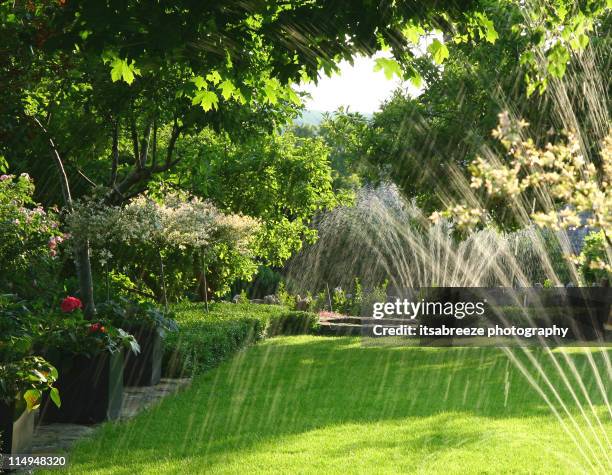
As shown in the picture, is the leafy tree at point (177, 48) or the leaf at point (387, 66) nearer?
the leafy tree at point (177, 48)

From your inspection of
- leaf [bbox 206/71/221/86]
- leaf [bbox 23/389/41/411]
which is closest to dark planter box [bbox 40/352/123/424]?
leaf [bbox 23/389/41/411]

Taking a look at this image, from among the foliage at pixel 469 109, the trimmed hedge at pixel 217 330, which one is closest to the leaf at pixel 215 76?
the trimmed hedge at pixel 217 330

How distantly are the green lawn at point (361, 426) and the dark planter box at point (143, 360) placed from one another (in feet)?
2.20

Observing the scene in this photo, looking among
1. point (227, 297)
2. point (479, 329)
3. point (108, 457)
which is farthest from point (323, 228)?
point (108, 457)

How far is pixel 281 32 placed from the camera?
18.7ft

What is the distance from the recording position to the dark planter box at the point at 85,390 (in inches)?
290

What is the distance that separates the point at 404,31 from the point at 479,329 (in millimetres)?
11314

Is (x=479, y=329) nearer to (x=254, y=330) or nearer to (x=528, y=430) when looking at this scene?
(x=254, y=330)

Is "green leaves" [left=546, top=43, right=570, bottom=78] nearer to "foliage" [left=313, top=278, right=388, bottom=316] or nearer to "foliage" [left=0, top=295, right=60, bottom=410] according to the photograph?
"foliage" [left=0, top=295, right=60, bottom=410]

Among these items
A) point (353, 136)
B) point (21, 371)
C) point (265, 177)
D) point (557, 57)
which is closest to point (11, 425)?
point (21, 371)

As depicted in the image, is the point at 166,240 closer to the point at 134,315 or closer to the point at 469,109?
the point at 134,315

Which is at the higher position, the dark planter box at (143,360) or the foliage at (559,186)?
the foliage at (559,186)

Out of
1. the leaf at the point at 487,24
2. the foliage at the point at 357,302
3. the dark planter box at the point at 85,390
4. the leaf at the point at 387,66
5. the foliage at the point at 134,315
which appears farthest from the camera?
the foliage at the point at 357,302

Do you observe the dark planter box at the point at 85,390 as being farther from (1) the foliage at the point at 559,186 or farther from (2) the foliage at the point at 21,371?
(1) the foliage at the point at 559,186
